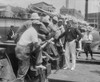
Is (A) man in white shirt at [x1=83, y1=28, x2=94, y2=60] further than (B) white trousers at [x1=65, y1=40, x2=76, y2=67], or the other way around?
(A) man in white shirt at [x1=83, y1=28, x2=94, y2=60]

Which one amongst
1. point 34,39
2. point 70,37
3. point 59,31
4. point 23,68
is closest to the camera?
point 34,39

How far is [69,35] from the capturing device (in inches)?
304

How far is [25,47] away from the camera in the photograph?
552 cm

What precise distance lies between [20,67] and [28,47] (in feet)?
1.88

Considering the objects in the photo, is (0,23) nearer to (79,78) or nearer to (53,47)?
(53,47)

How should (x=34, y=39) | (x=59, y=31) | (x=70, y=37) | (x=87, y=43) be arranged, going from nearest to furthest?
(x=34, y=39) → (x=70, y=37) → (x=59, y=31) → (x=87, y=43)

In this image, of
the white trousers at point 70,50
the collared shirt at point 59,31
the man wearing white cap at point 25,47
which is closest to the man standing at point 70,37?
the white trousers at point 70,50

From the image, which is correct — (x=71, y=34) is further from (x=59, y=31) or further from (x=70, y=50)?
(x=59, y=31)

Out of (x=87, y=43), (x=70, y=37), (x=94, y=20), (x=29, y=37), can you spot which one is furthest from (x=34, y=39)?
(x=94, y=20)

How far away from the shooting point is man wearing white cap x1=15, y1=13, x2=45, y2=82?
18.0ft

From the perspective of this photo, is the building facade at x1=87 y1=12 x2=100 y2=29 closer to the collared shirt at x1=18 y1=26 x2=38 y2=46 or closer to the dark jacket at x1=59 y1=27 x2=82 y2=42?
the dark jacket at x1=59 y1=27 x2=82 y2=42

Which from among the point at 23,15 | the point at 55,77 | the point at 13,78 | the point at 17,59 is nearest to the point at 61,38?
the point at 55,77

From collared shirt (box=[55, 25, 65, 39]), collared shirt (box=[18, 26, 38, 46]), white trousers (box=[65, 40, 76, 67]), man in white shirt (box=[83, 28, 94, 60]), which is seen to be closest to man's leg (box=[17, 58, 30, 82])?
collared shirt (box=[18, 26, 38, 46])

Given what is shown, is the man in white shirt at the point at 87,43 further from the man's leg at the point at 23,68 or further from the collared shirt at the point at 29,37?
the collared shirt at the point at 29,37
